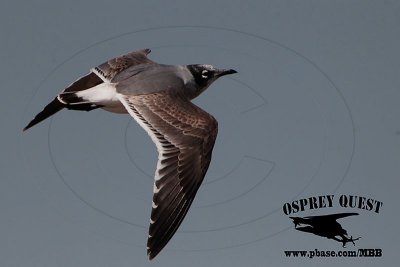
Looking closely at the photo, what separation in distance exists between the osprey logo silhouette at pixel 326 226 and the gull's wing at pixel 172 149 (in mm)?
4245

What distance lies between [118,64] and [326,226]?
4.57 m

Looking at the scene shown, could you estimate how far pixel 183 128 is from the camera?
51.1 ft

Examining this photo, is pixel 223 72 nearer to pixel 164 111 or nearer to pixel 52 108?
pixel 164 111

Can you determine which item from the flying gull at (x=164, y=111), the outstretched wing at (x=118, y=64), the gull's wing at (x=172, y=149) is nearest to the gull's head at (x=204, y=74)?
the flying gull at (x=164, y=111)

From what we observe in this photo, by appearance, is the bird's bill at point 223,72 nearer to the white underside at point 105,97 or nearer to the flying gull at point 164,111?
the flying gull at point 164,111

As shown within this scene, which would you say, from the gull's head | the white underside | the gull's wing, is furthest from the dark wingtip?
the gull's head

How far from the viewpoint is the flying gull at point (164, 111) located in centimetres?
1478

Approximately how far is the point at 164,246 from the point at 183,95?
8.89ft

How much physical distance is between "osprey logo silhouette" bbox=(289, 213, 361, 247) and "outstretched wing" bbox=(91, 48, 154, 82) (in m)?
3.76

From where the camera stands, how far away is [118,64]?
58.9ft

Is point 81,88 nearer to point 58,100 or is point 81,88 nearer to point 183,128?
point 58,100

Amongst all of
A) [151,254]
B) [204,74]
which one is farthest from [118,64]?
[151,254]

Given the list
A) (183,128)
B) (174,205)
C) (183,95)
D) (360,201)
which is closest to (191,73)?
(183,95)

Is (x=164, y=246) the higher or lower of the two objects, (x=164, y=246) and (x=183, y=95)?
the lower
